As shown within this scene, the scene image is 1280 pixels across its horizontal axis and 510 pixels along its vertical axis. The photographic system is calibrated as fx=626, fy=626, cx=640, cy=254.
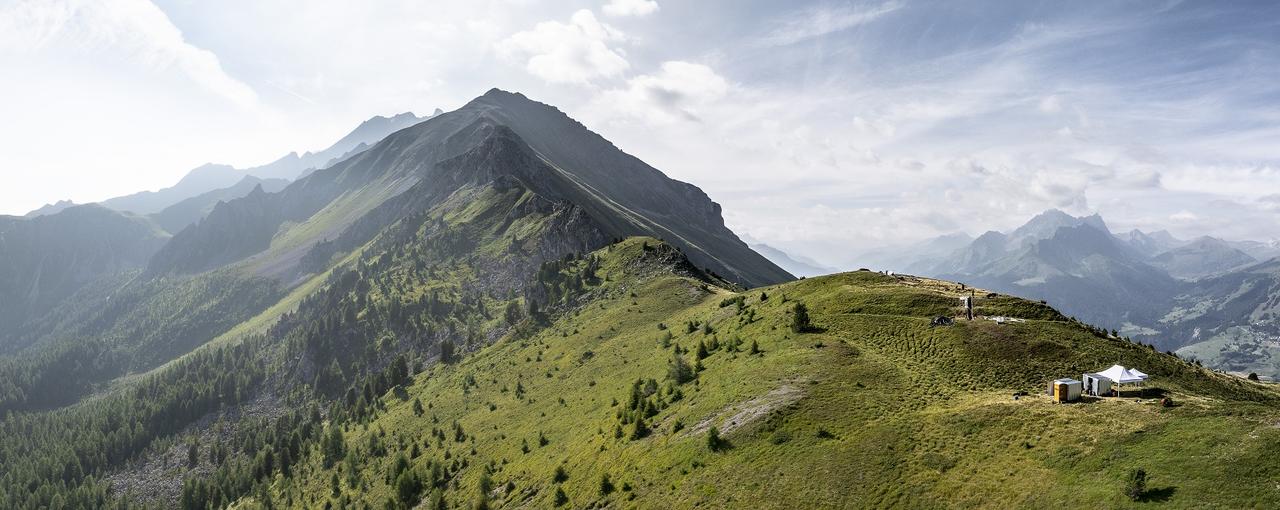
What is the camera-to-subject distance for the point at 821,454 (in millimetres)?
59594

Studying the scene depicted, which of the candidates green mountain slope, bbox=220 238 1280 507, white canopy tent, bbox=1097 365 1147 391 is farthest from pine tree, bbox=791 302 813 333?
white canopy tent, bbox=1097 365 1147 391

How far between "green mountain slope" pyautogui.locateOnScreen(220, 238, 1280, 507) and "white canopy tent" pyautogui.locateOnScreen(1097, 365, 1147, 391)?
8.26ft

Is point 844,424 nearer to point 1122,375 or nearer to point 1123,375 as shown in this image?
point 1122,375

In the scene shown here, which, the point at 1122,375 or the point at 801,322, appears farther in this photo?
the point at 801,322

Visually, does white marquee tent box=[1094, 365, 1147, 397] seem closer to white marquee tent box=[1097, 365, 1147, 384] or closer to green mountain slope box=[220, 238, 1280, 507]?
white marquee tent box=[1097, 365, 1147, 384]

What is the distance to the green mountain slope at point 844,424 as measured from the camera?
164 ft

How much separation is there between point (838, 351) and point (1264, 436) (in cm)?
3876

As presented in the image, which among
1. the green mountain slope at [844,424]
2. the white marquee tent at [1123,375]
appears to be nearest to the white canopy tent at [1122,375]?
the white marquee tent at [1123,375]

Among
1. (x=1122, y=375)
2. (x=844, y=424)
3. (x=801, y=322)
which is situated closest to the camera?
(x=1122, y=375)

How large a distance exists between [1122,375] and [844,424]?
2774 centimetres

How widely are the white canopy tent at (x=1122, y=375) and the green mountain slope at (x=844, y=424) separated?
252cm

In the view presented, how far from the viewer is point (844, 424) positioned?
208 feet

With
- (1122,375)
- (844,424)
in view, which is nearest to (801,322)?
(844,424)

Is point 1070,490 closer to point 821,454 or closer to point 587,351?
point 821,454
